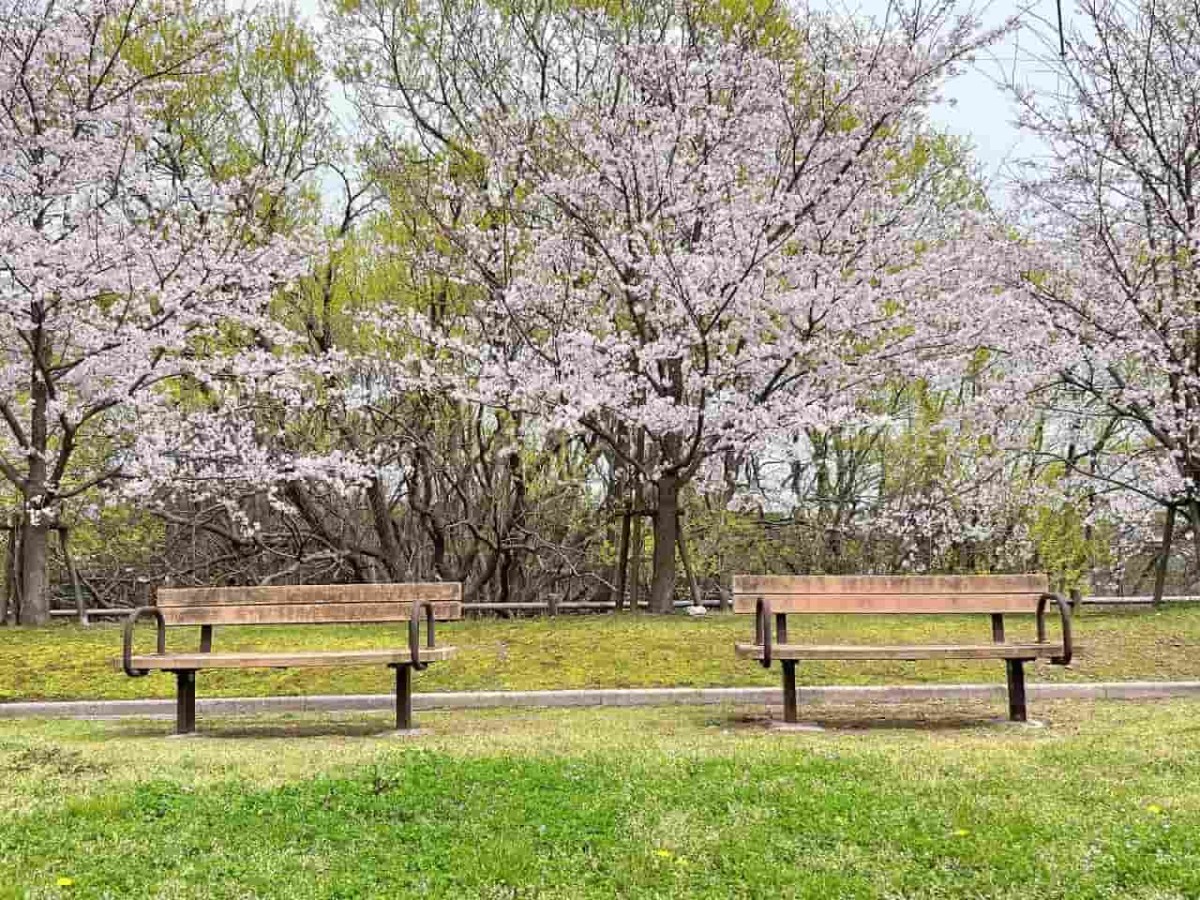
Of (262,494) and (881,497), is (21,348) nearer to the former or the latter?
(262,494)

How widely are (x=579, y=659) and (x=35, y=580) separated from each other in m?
6.78

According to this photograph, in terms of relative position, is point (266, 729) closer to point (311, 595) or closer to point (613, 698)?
point (311, 595)

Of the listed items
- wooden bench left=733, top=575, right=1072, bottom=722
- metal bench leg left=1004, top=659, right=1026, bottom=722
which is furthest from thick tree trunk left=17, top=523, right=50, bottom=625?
metal bench leg left=1004, top=659, right=1026, bottom=722

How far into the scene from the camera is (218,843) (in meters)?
4.31

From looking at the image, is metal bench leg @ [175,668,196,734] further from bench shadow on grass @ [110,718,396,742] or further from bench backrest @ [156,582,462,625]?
bench backrest @ [156,582,462,625]

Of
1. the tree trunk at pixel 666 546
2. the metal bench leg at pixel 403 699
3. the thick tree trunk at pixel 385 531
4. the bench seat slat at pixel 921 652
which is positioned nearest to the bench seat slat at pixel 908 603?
the bench seat slat at pixel 921 652

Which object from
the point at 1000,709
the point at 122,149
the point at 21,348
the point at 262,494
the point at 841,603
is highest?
the point at 122,149

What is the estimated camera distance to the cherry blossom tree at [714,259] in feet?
41.7

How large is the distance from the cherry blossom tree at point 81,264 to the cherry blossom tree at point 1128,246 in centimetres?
925

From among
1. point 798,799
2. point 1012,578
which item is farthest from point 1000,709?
point 798,799

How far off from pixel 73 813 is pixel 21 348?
35.0ft

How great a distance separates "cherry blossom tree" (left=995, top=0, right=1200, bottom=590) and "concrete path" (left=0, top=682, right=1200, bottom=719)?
5465mm

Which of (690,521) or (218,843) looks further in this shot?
(690,521)

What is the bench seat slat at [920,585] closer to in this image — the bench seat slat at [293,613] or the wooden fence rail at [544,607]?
the bench seat slat at [293,613]
